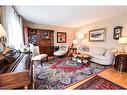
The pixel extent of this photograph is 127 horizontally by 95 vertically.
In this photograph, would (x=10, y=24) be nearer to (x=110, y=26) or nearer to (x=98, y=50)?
(x=98, y=50)

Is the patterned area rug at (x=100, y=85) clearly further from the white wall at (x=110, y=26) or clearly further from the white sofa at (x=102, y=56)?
the white wall at (x=110, y=26)

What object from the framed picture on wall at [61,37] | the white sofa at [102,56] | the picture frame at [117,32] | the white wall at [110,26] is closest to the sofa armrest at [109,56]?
the white sofa at [102,56]

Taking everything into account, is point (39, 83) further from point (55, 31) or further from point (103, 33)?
point (55, 31)

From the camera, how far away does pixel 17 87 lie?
92 centimetres

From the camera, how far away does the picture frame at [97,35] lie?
13.7 feet

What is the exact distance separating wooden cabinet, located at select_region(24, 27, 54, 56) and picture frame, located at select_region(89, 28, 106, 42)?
7.32 feet

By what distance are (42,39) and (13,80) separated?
14.2ft

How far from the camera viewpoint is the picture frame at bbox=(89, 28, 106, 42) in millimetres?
4176

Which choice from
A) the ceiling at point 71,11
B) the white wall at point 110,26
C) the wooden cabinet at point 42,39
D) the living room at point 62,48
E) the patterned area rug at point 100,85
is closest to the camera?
the living room at point 62,48

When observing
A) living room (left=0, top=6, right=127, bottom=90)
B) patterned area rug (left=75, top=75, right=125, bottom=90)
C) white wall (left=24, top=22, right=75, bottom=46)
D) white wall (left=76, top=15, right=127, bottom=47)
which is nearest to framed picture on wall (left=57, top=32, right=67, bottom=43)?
living room (left=0, top=6, right=127, bottom=90)

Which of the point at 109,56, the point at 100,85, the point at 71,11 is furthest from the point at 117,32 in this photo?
the point at 100,85

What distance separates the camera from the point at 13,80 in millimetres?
898

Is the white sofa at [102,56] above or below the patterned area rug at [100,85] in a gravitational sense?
above

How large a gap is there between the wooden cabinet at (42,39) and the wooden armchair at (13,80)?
3.92 meters
